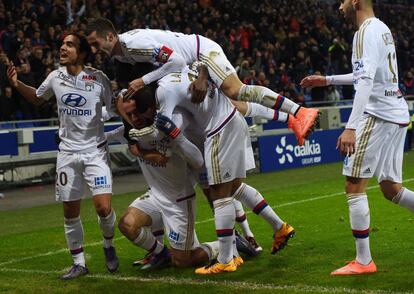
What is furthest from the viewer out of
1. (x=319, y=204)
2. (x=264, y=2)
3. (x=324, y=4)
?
(x=324, y=4)

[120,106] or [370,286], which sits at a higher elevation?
[120,106]

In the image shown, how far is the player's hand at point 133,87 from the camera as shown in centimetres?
680

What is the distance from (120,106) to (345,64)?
66.1 ft

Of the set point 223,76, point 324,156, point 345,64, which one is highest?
point 223,76

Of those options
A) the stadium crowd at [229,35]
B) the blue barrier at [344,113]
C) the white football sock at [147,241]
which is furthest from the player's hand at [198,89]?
the blue barrier at [344,113]

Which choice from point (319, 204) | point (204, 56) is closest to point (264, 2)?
point (319, 204)

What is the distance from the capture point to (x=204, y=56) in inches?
282

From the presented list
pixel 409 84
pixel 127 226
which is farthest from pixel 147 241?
pixel 409 84

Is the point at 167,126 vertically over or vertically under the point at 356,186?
over

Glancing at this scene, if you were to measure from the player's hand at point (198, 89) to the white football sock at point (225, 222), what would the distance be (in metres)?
0.94

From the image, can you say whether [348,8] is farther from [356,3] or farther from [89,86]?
[89,86]

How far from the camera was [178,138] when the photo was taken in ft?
22.2

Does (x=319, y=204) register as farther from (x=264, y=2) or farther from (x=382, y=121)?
(x=264, y=2)

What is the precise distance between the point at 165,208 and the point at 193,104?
3.62ft
